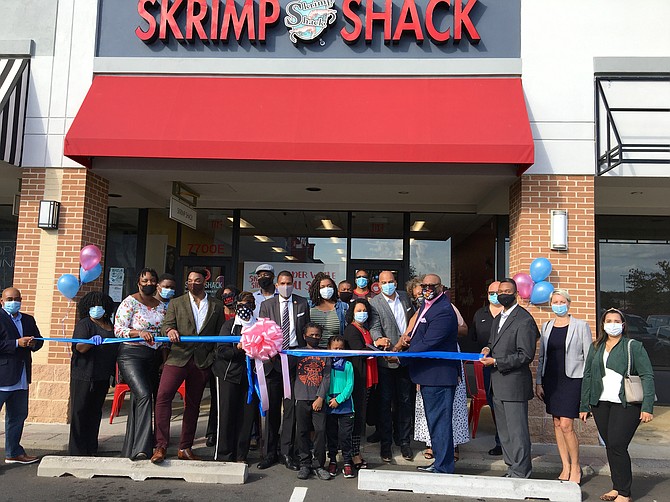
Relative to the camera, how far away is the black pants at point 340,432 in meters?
5.69

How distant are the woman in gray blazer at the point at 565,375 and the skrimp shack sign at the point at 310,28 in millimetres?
4333

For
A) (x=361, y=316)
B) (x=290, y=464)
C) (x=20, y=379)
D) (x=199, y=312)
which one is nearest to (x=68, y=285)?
(x=20, y=379)

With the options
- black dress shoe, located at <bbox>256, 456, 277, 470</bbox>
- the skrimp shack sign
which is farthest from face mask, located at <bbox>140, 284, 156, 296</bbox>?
the skrimp shack sign

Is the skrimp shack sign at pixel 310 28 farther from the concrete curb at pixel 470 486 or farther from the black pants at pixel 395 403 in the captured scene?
the concrete curb at pixel 470 486

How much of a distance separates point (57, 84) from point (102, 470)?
5750 mm

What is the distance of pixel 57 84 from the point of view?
26.8ft

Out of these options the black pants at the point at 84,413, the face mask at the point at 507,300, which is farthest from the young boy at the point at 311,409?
the black pants at the point at 84,413

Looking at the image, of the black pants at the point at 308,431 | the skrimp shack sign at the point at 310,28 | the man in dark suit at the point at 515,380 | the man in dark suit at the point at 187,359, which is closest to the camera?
the man in dark suit at the point at 515,380

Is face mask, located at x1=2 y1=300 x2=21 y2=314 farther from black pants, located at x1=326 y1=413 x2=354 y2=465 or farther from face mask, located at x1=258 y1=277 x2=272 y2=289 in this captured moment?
black pants, located at x1=326 y1=413 x2=354 y2=465

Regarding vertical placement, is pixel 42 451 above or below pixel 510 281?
below

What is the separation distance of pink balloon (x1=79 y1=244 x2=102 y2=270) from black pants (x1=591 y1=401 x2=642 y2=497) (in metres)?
6.57

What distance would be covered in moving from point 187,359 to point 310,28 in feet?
17.0

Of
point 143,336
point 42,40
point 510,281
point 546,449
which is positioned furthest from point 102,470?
point 42,40

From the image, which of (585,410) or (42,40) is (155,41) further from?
(585,410)
